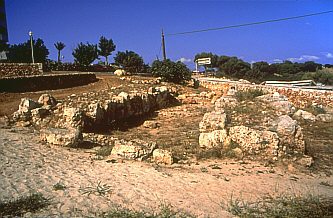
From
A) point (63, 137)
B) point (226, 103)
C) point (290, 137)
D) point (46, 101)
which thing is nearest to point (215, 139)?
point (290, 137)

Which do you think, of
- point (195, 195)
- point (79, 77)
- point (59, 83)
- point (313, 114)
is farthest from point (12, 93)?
point (313, 114)

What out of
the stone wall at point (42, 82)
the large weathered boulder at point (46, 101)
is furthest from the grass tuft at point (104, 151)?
the stone wall at point (42, 82)

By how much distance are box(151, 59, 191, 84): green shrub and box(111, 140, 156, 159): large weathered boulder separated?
51.1 feet

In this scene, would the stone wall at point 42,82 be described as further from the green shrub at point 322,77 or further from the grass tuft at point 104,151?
the green shrub at point 322,77

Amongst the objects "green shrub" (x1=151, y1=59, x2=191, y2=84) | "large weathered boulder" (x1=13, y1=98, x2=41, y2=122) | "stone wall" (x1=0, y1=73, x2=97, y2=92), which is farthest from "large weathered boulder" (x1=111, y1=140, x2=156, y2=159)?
"green shrub" (x1=151, y1=59, x2=191, y2=84)

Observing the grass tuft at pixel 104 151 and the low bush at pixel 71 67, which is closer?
the grass tuft at pixel 104 151

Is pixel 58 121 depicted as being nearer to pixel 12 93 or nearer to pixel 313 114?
pixel 12 93

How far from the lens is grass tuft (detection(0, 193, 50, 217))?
4.74 meters

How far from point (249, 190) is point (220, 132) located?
3.33 m

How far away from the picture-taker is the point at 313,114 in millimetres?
14586

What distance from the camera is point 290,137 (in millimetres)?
9266

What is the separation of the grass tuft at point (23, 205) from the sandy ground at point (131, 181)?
172 millimetres

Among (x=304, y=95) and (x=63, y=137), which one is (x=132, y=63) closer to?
(x=304, y=95)

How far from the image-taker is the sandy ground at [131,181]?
5426 mm
